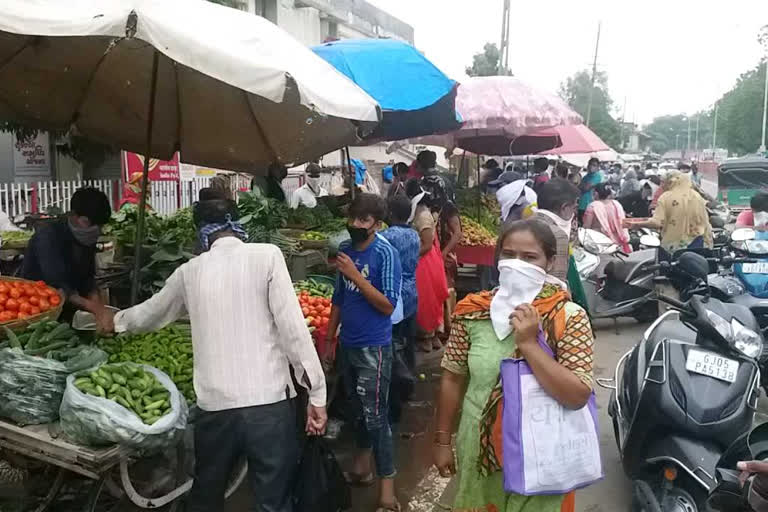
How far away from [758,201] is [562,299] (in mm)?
5001

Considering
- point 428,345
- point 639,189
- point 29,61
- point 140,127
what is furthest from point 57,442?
point 639,189

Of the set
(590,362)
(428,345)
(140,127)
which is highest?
(140,127)

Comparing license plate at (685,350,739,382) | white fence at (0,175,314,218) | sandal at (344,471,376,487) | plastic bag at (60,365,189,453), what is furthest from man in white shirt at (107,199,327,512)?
white fence at (0,175,314,218)

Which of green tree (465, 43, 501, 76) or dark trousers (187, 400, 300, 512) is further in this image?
green tree (465, 43, 501, 76)

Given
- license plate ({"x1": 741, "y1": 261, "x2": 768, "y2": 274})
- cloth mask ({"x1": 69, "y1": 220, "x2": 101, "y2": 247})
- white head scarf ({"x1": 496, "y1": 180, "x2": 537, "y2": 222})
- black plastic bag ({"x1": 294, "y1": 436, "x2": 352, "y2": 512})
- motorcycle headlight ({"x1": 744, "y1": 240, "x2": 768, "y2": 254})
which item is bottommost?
black plastic bag ({"x1": 294, "y1": 436, "x2": 352, "y2": 512})

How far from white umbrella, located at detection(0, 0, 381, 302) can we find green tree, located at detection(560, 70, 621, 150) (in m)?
48.3

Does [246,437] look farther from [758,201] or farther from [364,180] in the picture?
[364,180]

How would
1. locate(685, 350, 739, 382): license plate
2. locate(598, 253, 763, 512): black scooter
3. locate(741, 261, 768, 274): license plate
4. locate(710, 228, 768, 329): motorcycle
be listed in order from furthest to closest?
locate(741, 261, 768, 274): license plate, locate(710, 228, 768, 329): motorcycle, locate(685, 350, 739, 382): license plate, locate(598, 253, 763, 512): black scooter

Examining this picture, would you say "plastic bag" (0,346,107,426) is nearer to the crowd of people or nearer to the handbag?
the crowd of people

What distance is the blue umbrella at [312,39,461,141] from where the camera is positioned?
5.19 meters

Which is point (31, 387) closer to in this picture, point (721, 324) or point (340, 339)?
point (340, 339)

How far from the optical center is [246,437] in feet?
9.30

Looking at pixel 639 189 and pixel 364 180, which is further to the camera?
pixel 639 189

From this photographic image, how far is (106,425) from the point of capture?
2.73 meters
